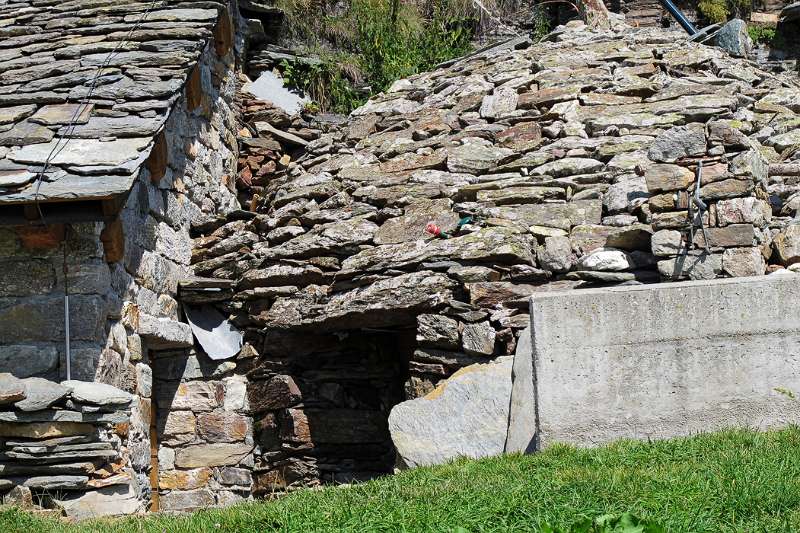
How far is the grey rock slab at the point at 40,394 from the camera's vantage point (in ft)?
23.5

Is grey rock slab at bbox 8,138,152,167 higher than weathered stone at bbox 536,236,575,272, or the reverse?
grey rock slab at bbox 8,138,152,167

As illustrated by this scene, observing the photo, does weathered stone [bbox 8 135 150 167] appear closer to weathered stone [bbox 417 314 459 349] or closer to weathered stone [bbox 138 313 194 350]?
weathered stone [bbox 138 313 194 350]

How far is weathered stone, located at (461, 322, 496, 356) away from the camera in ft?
26.6

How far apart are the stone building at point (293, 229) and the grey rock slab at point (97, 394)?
0.07 feet

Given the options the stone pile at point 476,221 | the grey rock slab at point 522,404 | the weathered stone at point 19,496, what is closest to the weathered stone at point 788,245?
the stone pile at point 476,221

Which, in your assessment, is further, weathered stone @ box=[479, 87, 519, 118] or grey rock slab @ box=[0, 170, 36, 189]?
weathered stone @ box=[479, 87, 519, 118]

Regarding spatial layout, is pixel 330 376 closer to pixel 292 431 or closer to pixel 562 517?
pixel 292 431

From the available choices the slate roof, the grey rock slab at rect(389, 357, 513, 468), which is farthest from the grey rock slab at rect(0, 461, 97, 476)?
the grey rock slab at rect(389, 357, 513, 468)

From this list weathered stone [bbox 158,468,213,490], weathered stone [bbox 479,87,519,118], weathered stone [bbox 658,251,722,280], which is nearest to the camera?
weathered stone [bbox 658,251,722,280]

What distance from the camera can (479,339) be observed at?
8.12m

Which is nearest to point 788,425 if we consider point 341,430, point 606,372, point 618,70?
point 606,372

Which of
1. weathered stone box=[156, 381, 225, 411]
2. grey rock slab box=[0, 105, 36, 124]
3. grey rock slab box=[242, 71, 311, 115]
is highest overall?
grey rock slab box=[242, 71, 311, 115]

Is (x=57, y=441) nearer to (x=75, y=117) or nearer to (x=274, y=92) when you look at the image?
(x=75, y=117)

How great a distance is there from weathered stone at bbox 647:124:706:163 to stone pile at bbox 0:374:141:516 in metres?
4.34
